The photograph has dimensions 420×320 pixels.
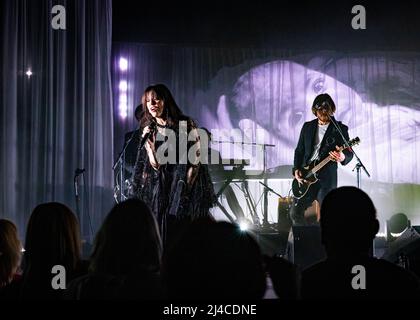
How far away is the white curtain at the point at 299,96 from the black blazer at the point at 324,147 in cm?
268

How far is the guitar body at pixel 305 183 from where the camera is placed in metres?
5.95

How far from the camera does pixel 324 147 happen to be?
5898 mm

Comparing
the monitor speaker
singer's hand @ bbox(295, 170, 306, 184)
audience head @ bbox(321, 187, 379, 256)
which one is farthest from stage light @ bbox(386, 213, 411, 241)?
audience head @ bbox(321, 187, 379, 256)

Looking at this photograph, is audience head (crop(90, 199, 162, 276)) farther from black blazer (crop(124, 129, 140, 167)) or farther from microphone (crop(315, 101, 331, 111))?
microphone (crop(315, 101, 331, 111))

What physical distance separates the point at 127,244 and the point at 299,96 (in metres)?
7.54

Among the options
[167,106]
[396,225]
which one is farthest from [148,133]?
[396,225]

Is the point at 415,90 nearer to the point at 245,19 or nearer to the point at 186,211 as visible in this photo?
the point at 245,19

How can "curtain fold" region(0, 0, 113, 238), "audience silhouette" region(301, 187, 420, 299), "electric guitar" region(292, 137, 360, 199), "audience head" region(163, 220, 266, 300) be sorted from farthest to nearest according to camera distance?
"curtain fold" region(0, 0, 113, 238) → "electric guitar" region(292, 137, 360, 199) → "audience silhouette" region(301, 187, 420, 299) → "audience head" region(163, 220, 266, 300)

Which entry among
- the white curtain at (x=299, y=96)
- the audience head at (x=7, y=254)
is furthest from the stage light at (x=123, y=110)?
the audience head at (x=7, y=254)

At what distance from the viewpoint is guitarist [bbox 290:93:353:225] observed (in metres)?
5.78

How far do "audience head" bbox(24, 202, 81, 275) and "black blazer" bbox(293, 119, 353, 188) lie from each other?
13.1ft

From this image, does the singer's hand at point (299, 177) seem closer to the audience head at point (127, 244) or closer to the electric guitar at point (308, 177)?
the electric guitar at point (308, 177)

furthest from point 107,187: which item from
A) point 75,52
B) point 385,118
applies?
point 385,118

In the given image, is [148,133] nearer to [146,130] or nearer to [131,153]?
[146,130]
